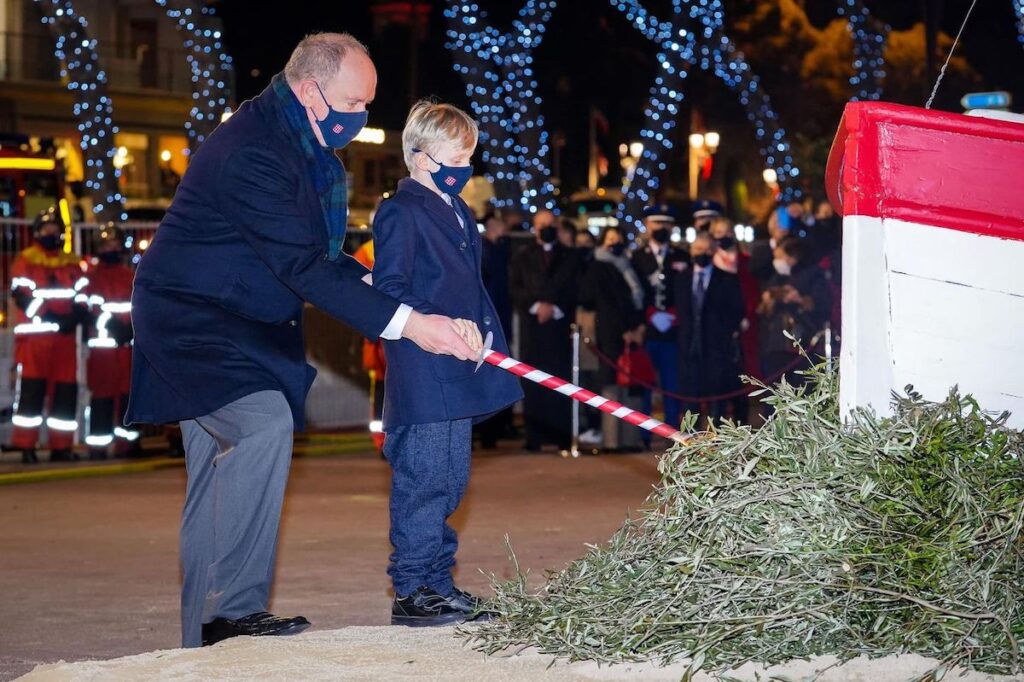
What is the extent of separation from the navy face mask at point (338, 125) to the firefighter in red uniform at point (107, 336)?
8.43 m

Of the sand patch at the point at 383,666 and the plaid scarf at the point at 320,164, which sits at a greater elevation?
the plaid scarf at the point at 320,164

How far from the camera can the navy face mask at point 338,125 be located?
582 cm

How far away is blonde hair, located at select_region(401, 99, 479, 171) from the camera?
6391 millimetres

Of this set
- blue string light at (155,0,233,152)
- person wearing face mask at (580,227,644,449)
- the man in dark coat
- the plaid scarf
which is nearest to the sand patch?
the man in dark coat

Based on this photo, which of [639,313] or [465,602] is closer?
[465,602]

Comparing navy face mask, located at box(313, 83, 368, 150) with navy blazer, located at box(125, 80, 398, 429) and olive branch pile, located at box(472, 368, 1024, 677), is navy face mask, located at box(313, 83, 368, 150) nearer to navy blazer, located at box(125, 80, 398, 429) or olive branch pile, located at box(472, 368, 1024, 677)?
navy blazer, located at box(125, 80, 398, 429)

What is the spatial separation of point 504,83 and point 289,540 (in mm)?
22883

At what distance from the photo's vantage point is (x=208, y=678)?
15.7 ft

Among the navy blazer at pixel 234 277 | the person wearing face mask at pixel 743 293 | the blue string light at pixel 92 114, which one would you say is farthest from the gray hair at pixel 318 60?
the blue string light at pixel 92 114

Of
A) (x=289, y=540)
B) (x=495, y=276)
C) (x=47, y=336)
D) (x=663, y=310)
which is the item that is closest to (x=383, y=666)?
(x=289, y=540)

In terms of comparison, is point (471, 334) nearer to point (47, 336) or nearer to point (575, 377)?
point (47, 336)

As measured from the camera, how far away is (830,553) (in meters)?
4.58

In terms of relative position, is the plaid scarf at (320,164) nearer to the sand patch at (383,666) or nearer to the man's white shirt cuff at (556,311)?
the sand patch at (383,666)

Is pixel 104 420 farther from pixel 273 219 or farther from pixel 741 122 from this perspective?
pixel 741 122
